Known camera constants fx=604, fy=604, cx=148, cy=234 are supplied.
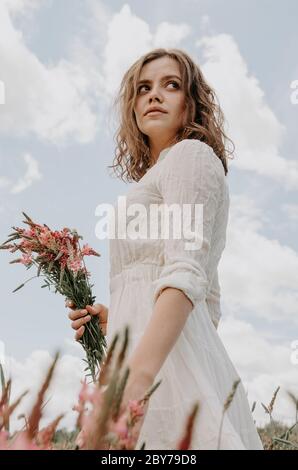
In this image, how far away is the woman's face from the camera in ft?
10.0

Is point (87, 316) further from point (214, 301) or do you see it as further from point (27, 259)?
point (214, 301)

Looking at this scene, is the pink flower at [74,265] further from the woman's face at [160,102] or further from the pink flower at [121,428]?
the pink flower at [121,428]

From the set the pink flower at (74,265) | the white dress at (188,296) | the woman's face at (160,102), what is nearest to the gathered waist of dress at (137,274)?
the white dress at (188,296)

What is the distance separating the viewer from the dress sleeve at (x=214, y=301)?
270cm

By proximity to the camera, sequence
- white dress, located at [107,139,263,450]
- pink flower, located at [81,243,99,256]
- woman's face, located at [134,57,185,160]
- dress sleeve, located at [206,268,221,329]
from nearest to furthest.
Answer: white dress, located at [107,139,263,450]
dress sleeve, located at [206,268,221,329]
woman's face, located at [134,57,185,160]
pink flower, located at [81,243,99,256]

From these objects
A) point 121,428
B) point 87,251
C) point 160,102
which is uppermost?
point 160,102

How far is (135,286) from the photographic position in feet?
8.22

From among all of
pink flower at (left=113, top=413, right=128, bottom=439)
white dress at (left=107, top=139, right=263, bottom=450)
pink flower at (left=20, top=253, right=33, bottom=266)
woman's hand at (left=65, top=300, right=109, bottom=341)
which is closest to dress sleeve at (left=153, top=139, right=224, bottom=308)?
white dress at (left=107, top=139, right=263, bottom=450)

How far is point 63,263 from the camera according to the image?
3.34 meters

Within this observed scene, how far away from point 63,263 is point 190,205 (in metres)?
1.26

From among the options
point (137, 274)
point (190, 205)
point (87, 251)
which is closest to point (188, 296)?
point (190, 205)

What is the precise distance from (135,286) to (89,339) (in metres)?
0.81

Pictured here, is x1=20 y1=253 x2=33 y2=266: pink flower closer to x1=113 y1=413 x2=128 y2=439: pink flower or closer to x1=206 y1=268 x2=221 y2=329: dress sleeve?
x1=206 y1=268 x2=221 y2=329: dress sleeve
